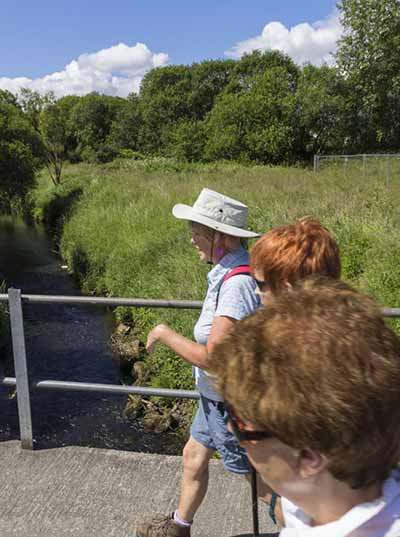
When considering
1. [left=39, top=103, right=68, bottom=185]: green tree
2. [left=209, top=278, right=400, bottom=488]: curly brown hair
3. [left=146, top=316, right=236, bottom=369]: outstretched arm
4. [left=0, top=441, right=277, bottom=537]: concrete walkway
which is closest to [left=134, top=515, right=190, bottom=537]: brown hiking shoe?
[left=0, top=441, right=277, bottom=537]: concrete walkway

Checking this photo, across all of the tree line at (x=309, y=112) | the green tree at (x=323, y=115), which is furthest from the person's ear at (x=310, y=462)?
the green tree at (x=323, y=115)

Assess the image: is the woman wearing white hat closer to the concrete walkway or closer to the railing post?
the concrete walkway

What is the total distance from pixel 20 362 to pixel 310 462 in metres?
2.68

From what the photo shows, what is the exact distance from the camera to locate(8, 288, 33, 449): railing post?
324cm

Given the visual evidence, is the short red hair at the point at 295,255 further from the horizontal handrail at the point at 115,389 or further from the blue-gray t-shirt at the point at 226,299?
the horizontal handrail at the point at 115,389

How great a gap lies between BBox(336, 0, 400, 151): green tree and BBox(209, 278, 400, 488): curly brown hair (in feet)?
125

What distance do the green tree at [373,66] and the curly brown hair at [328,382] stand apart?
3815 cm

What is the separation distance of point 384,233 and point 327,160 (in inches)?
708

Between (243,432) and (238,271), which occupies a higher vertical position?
(238,271)

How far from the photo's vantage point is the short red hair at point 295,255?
6.05ft

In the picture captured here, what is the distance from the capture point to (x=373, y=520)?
39.1 inches

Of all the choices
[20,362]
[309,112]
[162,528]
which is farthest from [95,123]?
[162,528]

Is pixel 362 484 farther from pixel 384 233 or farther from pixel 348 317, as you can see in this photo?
pixel 384 233

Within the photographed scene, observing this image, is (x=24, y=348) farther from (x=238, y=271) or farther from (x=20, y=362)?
(x=238, y=271)
